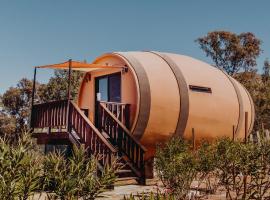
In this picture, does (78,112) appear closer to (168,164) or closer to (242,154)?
(168,164)

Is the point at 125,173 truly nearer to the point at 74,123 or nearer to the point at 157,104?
the point at 74,123

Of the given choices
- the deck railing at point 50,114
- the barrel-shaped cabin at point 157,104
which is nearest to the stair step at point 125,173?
the barrel-shaped cabin at point 157,104

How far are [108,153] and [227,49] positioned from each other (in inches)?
1385

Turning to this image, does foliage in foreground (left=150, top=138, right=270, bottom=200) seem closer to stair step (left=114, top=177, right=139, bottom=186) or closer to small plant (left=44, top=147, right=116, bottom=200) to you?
stair step (left=114, top=177, right=139, bottom=186)

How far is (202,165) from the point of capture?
7730 mm

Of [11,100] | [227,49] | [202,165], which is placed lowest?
[202,165]

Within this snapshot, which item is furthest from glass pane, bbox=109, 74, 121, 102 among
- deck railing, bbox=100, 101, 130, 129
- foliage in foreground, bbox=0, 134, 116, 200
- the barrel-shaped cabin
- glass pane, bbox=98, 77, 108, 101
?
foliage in foreground, bbox=0, 134, 116, 200

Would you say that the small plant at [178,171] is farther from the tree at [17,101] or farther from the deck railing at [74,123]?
the tree at [17,101]

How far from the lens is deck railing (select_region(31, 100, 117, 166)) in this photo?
388 inches

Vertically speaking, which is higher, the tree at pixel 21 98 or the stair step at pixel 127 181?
the tree at pixel 21 98

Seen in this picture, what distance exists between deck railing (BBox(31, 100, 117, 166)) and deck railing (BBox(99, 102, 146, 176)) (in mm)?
1034

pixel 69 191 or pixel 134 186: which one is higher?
pixel 69 191

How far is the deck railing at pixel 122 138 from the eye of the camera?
1058 cm

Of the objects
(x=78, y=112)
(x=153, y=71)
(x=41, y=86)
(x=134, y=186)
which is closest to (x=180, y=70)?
(x=153, y=71)
